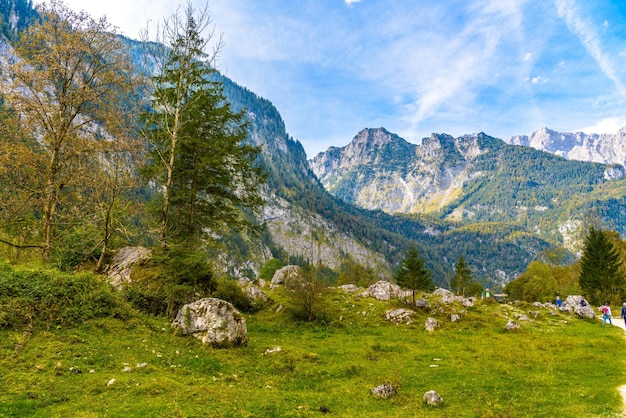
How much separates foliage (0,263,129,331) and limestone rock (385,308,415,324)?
2358cm

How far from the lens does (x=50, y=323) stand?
13875mm

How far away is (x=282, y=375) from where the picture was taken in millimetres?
14398

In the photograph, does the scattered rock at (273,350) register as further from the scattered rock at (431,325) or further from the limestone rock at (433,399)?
the scattered rock at (431,325)

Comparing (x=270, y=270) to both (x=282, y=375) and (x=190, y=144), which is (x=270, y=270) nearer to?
(x=190, y=144)

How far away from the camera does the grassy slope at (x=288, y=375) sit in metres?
9.75

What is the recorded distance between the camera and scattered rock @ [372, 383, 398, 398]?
12430 millimetres

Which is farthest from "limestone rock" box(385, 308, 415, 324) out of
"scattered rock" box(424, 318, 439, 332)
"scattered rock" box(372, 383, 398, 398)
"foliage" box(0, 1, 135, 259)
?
"foliage" box(0, 1, 135, 259)

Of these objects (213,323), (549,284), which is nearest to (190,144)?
(213,323)

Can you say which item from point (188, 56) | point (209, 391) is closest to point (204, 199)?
point (188, 56)

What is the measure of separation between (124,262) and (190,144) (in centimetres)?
965

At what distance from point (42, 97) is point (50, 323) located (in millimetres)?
14011

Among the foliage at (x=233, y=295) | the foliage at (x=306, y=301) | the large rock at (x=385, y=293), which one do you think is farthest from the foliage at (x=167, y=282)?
the large rock at (x=385, y=293)

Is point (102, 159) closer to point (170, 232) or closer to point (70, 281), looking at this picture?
point (170, 232)

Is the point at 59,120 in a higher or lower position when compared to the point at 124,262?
higher
